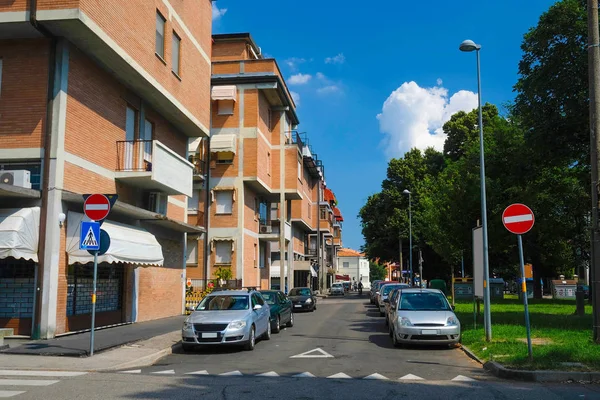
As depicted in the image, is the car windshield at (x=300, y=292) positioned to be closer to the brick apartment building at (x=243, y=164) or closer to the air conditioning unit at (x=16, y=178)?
the brick apartment building at (x=243, y=164)

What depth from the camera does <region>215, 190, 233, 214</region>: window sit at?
35312 millimetres

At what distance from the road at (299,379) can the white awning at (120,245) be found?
4.04m

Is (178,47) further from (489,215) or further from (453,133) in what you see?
(453,133)

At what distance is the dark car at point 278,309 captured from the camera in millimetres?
18894

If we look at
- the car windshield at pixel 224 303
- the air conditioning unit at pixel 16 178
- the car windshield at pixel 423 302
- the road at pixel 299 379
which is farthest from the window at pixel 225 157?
the road at pixel 299 379

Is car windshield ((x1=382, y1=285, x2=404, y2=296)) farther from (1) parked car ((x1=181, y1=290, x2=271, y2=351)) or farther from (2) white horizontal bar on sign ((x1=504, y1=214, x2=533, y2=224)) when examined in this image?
(2) white horizontal bar on sign ((x1=504, y1=214, x2=533, y2=224))

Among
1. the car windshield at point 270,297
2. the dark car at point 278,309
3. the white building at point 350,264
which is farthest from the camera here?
the white building at point 350,264

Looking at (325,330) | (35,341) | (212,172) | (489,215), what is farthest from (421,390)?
(212,172)

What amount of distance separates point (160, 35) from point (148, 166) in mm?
4955

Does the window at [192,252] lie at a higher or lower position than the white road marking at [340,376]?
higher

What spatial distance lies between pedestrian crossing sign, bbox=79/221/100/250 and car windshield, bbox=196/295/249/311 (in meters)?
3.76

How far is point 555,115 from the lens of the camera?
18.2 metres

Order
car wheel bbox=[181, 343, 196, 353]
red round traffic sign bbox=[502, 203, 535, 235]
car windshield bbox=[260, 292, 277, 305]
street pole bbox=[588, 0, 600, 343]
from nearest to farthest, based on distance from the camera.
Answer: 1. red round traffic sign bbox=[502, 203, 535, 235]
2. street pole bbox=[588, 0, 600, 343]
3. car wheel bbox=[181, 343, 196, 353]
4. car windshield bbox=[260, 292, 277, 305]

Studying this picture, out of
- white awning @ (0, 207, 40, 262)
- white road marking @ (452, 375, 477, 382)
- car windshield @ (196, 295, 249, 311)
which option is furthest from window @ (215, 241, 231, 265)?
white road marking @ (452, 375, 477, 382)
